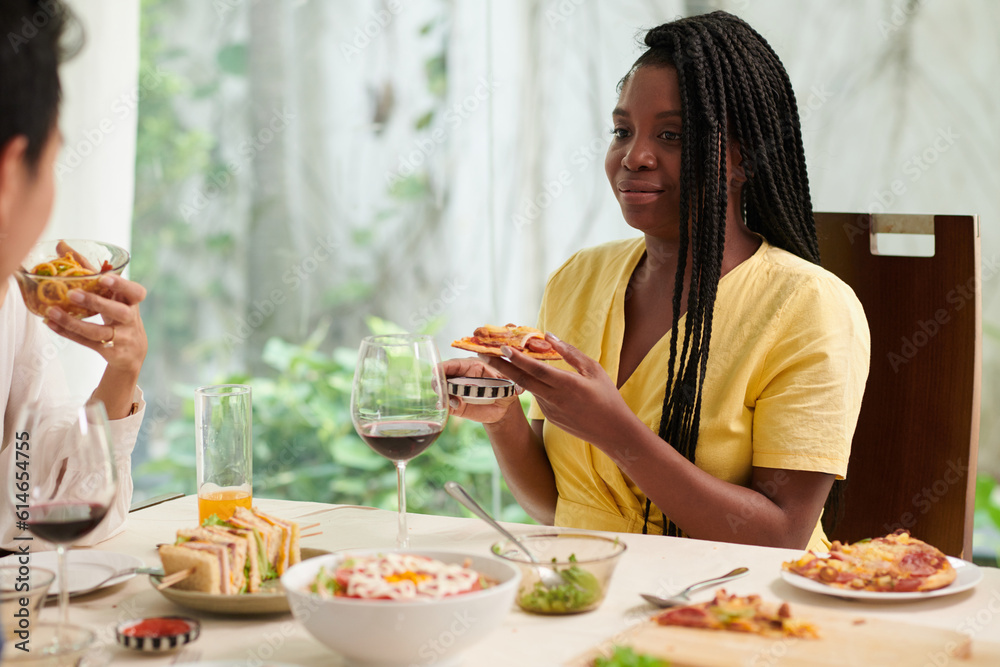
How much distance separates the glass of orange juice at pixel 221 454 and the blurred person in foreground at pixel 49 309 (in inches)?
4.5

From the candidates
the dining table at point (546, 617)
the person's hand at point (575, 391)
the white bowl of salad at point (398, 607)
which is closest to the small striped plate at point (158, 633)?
the dining table at point (546, 617)

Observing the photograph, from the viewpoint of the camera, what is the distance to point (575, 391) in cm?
150

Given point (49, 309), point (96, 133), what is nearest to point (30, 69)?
point (49, 309)

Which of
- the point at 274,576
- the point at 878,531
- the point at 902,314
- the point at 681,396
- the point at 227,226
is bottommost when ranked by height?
the point at 878,531

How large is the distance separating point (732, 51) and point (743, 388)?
628 mm

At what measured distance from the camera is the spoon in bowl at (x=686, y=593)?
107cm

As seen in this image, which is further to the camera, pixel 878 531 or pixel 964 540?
pixel 878 531

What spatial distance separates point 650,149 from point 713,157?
116 millimetres

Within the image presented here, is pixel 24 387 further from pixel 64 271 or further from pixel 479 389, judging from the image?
pixel 479 389

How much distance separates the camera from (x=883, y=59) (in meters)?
2.76

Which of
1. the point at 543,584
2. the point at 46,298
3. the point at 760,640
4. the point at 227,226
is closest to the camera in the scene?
the point at 760,640

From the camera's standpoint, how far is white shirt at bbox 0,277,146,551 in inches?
55.6

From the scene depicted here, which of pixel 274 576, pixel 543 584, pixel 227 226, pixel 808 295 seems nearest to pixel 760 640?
pixel 543 584

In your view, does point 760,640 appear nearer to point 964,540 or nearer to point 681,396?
point 681,396
